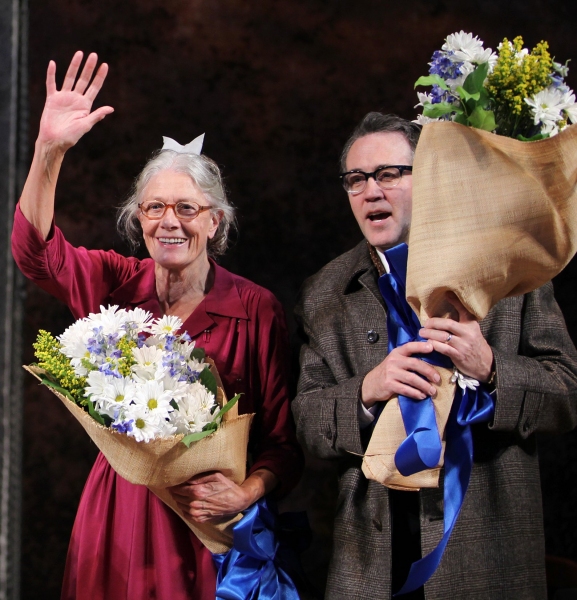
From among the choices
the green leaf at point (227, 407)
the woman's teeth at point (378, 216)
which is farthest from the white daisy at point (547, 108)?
the green leaf at point (227, 407)

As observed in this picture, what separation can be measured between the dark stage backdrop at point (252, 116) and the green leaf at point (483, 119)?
1.12 metres

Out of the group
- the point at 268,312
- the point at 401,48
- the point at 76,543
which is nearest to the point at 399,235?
the point at 268,312

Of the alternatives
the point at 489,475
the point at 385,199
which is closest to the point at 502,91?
the point at 385,199

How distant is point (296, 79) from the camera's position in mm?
2555

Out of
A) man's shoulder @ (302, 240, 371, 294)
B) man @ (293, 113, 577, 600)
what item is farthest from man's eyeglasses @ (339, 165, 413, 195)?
man's shoulder @ (302, 240, 371, 294)

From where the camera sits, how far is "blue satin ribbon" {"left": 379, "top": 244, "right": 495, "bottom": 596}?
4.92 feet

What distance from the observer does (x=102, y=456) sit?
199 cm

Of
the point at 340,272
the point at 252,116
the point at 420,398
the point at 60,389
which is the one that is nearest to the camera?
the point at 420,398

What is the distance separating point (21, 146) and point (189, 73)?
2.08 meters

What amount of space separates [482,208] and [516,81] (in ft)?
0.91

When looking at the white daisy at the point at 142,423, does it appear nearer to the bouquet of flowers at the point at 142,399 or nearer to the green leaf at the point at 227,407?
the bouquet of flowers at the point at 142,399

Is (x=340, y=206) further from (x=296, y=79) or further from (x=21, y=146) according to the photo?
(x=21, y=146)

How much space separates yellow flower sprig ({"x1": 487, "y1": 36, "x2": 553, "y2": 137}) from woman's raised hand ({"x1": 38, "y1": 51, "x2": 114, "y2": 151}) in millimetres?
948

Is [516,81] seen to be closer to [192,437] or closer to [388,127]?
[388,127]
